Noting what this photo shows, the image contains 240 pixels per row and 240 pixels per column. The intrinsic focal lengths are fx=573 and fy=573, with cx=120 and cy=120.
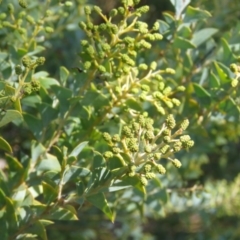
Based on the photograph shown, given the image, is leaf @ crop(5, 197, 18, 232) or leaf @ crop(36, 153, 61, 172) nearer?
leaf @ crop(5, 197, 18, 232)

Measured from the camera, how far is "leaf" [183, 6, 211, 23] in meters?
1.39

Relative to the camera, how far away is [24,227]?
1215 millimetres

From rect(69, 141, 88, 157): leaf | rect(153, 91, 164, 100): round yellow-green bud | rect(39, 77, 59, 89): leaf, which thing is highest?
rect(39, 77, 59, 89): leaf

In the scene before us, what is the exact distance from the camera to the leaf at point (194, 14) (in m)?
1.39

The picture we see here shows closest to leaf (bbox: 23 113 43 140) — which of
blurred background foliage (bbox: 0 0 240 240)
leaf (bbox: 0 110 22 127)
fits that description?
blurred background foliage (bbox: 0 0 240 240)

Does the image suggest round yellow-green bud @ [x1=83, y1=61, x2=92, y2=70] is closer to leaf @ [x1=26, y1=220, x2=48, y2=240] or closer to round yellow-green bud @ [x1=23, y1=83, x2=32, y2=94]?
round yellow-green bud @ [x1=23, y1=83, x2=32, y2=94]

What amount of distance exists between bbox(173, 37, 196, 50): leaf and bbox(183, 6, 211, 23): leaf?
6cm

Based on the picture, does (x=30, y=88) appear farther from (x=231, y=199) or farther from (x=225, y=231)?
(x=225, y=231)

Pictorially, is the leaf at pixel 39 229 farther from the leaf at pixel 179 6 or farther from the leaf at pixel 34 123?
the leaf at pixel 179 6

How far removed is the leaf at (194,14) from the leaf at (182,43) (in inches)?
2.4

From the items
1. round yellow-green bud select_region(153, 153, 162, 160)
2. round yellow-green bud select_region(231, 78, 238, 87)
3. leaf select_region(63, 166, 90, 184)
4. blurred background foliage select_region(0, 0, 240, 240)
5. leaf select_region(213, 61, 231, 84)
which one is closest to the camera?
round yellow-green bud select_region(153, 153, 162, 160)

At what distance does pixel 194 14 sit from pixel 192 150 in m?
0.58

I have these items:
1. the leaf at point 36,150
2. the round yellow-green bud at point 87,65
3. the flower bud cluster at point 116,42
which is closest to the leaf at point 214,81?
the flower bud cluster at point 116,42

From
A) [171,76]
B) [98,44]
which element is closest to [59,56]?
[171,76]
